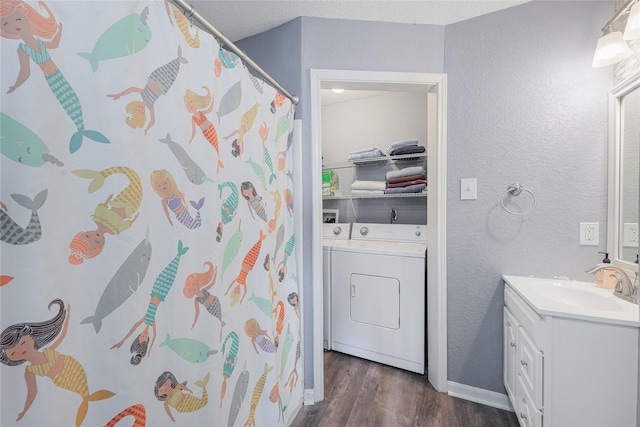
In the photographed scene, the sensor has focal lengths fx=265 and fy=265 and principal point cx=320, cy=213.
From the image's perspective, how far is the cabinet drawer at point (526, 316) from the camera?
111 cm

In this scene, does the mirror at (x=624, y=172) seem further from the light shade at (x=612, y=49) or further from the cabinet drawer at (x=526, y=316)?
the cabinet drawer at (x=526, y=316)

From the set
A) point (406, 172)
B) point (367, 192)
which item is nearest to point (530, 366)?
point (406, 172)

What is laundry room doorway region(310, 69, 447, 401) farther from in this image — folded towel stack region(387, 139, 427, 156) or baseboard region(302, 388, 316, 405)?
folded towel stack region(387, 139, 427, 156)

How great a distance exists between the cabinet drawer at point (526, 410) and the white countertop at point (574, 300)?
1.39 feet

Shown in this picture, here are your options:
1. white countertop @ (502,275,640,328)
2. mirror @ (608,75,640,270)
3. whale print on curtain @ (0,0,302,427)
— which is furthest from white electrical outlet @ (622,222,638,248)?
whale print on curtain @ (0,0,302,427)

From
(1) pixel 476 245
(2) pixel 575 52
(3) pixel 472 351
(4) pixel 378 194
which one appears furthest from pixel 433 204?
(2) pixel 575 52

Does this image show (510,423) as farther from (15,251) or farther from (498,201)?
(15,251)

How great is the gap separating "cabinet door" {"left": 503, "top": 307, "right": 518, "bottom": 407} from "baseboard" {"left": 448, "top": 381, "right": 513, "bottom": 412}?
0.36ft

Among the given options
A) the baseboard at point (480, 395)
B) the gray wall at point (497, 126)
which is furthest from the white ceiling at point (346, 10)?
the baseboard at point (480, 395)

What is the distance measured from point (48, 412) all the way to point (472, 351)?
6.48ft

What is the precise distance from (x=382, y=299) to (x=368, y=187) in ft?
3.44

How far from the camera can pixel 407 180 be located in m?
2.38

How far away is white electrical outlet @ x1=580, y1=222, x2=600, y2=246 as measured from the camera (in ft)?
4.70

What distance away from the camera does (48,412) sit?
0.57 meters
